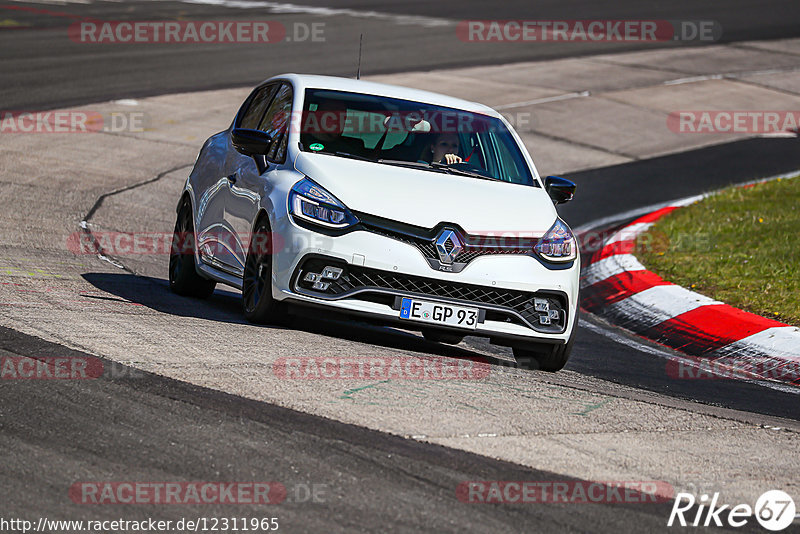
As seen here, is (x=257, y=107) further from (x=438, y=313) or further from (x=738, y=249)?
(x=738, y=249)

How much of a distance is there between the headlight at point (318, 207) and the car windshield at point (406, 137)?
649 millimetres

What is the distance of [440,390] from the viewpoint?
19.9ft

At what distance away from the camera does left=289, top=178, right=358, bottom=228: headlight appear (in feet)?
23.0

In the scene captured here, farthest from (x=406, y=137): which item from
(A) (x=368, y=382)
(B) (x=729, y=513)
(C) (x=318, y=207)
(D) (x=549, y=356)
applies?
(B) (x=729, y=513)

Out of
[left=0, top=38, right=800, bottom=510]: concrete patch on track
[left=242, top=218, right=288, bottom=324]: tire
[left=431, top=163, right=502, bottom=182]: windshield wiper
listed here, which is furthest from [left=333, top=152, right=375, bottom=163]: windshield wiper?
[left=0, top=38, right=800, bottom=510]: concrete patch on track

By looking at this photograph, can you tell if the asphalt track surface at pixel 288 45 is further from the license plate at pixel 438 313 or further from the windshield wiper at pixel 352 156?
the license plate at pixel 438 313

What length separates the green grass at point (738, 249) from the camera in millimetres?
9773

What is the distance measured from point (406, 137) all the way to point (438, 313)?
1.61 metres

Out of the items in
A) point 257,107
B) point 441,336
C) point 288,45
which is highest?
point 288,45

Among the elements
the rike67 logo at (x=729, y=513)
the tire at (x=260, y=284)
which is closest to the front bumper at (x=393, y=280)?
the tire at (x=260, y=284)

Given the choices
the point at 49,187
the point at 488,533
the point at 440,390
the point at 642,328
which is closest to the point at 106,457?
the point at 488,533

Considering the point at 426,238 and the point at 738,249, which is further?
the point at 738,249

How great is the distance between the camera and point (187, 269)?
28.9 ft

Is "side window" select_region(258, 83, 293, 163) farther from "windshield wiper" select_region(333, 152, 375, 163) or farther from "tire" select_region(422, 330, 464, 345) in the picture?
"tire" select_region(422, 330, 464, 345)
